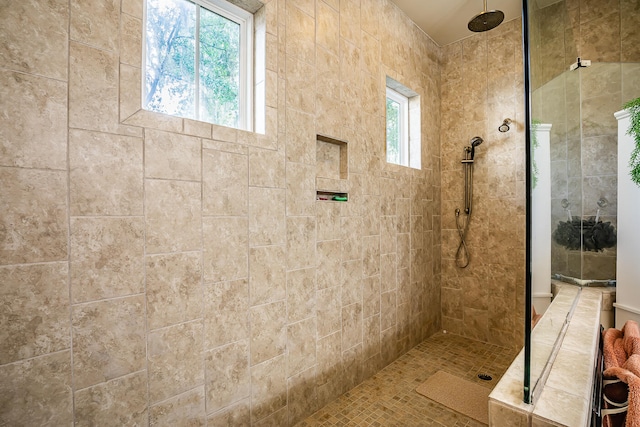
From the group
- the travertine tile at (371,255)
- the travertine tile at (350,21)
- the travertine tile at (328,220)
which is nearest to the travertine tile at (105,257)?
the travertine tile at (328,220)

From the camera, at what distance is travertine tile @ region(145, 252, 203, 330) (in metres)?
1.20

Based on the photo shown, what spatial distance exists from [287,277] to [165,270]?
27.3 inches

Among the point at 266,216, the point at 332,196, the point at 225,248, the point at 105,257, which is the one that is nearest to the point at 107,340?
the point at 105,257

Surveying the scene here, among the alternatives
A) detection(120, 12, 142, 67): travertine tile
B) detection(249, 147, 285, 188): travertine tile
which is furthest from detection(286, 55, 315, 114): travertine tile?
detection(120, 12, 142, 67): travertine tile

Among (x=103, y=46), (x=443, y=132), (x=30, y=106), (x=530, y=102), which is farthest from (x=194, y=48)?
(x=443, y=132)

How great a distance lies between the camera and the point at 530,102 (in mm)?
854

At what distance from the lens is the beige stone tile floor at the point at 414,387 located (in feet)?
5.89

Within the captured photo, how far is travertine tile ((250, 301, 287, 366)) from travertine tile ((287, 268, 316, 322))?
6 centimetres

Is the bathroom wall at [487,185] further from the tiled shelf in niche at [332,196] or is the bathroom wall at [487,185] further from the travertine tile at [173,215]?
the travertine tile at [173,215]

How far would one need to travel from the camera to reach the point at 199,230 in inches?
52.6

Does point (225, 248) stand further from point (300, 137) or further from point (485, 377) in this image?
point (485, 377)

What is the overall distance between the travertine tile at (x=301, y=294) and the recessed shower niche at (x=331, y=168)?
20.7 inches

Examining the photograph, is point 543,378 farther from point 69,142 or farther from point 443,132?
point 443,132

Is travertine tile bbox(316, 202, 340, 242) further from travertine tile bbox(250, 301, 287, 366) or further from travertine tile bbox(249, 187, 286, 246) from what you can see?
travertine tile bbox(250, 301, 287, 366)
